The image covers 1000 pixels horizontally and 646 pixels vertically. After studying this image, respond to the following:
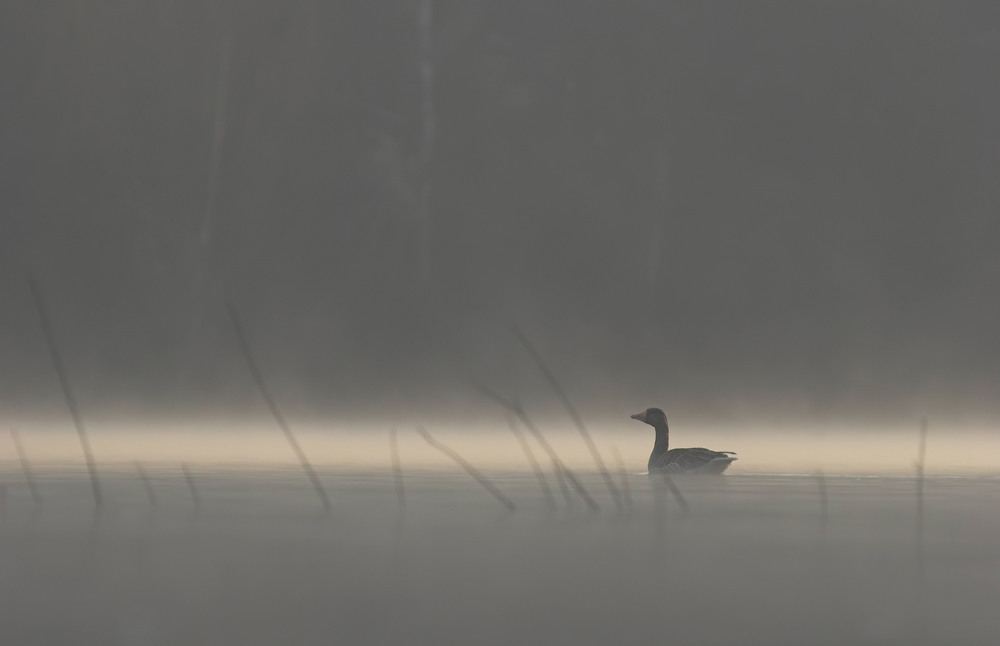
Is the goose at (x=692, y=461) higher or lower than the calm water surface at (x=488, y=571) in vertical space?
higher

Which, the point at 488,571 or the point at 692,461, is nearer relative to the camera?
the point at 488,571

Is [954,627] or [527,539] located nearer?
[954,627]

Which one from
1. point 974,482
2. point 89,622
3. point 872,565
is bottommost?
point 89,622

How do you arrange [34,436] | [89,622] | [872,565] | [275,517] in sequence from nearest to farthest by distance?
[89,622] < [872,565] < [275,517] < [34,436]

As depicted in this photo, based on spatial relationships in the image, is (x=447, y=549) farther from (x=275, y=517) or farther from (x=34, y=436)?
(x=34, y=436)

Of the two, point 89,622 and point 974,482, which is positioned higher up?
point 974,482

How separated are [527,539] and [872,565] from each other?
1262mm

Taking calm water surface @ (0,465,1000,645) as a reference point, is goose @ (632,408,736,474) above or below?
above

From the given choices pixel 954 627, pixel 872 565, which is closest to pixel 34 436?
pixel 872 565

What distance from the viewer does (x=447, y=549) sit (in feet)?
15.6

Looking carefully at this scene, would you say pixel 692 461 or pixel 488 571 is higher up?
pixel 692 461

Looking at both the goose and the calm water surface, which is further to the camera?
the goose

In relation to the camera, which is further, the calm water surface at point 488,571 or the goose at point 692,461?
the goose at point 692,461

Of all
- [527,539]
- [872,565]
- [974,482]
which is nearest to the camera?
[872,565]
